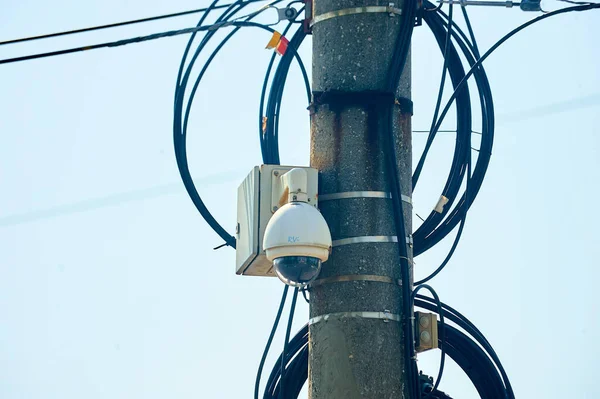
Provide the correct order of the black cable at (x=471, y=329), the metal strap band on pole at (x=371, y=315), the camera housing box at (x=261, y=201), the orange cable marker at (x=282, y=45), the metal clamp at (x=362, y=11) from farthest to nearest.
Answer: the orange cable marker at (x=282, y=45) → the black cable at (x=471, y=329) → the metal clamp at (x=362, y=11) → the camera housing box at (x=261, y=201) → the metal strap band on pole at (x=371, y=315)

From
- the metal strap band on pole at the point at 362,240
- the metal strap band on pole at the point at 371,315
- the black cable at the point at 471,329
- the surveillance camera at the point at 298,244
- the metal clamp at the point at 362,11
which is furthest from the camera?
the black cable at the point at 471,329

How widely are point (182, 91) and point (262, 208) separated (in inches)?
64.0

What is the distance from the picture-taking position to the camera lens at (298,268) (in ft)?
19.5

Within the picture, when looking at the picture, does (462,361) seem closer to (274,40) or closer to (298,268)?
(298,268)

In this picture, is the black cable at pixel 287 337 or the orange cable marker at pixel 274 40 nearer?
the black cable at pixel 287 337

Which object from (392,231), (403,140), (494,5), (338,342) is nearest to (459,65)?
(494,5)

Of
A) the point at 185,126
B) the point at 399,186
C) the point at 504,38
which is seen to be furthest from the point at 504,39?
the point at 185,126

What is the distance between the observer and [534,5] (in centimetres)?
705

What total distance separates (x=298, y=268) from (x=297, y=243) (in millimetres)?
133

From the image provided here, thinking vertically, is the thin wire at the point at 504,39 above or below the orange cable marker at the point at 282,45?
below

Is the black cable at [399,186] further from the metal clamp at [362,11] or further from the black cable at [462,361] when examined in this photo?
the black cable at [462,361]

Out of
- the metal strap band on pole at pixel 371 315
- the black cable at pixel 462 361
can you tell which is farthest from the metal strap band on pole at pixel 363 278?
the black cable at pixel 462 361

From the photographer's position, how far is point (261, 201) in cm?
639

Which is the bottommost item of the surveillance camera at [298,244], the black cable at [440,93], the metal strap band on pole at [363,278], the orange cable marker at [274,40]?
the metal strap band on pole at [363,278]
